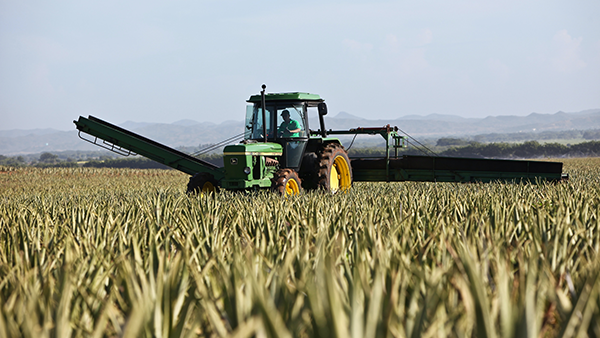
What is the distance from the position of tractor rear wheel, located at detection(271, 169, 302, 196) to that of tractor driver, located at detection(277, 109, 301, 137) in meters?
1.07

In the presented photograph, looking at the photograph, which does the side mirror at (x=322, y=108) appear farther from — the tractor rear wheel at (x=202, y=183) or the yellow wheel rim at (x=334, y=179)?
the tractor rear wheel at (x=202, y=183)

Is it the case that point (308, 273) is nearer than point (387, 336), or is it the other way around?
point (387, 336)

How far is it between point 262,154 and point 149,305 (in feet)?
21.5

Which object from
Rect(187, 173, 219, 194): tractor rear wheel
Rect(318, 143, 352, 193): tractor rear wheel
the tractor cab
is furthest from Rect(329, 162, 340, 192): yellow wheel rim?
Rect(187, 173, 219, 194): tractor rear wheel

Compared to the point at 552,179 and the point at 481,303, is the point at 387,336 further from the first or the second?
the point at 552,179

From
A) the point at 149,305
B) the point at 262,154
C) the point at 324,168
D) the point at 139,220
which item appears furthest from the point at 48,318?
the point at 324,168

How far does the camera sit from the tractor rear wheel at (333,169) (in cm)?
885

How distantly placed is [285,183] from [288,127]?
5.05 ft

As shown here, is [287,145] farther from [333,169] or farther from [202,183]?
[202,183]

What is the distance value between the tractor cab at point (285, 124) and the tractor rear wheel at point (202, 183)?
0.92 meters

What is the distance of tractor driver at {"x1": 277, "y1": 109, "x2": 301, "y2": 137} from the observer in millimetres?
9008

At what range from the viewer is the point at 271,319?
1.30 metres

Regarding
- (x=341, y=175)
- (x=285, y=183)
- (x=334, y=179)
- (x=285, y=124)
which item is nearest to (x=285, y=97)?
(x=285, y=124)

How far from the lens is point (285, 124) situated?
9.06m
